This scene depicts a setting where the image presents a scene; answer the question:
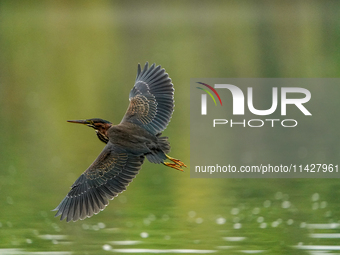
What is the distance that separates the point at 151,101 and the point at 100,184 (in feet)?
2.70

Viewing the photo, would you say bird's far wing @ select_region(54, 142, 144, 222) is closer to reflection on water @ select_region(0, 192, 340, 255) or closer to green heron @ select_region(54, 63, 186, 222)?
green heron @ select_region(54, 63, 186, 222)

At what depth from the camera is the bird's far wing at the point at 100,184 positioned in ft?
15.5

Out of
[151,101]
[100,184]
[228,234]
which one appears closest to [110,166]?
[100,184]

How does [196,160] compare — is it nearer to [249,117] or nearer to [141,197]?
[141,197]

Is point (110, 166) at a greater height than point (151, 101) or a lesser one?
lesser

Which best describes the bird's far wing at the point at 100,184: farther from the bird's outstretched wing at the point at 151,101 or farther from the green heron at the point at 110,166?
the bird's outstretched wing at the point at 151,101

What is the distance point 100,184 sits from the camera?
4.74m

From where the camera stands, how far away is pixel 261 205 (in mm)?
6289

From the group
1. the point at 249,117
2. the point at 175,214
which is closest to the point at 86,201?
the point at 175,214

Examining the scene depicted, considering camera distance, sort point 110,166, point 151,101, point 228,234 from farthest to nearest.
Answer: point 228,234, point 151,101, point 110,166

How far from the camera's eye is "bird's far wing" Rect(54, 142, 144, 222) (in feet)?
15.5

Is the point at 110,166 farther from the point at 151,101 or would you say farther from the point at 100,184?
the point at 151,101

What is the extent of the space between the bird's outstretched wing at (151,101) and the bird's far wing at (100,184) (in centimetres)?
37

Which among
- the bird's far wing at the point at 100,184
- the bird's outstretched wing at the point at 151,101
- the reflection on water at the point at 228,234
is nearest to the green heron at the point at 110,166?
the bird's far wing at the point at 100,184
